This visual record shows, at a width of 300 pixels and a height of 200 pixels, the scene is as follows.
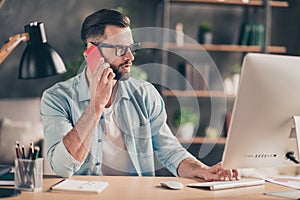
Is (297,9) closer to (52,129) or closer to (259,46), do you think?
(259,46)

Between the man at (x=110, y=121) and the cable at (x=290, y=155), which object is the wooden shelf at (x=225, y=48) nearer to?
the man at (x=110, y=121)

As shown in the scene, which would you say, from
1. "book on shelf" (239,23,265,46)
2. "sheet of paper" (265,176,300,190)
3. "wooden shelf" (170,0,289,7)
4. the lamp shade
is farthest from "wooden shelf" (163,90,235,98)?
"sheet of paper" (265,176,300,190)

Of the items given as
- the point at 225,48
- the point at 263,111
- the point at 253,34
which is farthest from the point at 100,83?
the point at 253,34

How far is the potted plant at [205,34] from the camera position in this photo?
4102 mm

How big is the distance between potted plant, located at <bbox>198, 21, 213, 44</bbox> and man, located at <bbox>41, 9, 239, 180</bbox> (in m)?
1.44

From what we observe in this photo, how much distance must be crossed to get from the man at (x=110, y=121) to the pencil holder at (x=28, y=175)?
0.33 meters

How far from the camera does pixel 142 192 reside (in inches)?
68.6

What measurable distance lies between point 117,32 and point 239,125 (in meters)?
1.19

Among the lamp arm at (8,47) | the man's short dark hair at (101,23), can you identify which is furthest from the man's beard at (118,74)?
the lamp arm at (8,47)

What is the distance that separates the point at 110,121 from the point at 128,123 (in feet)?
0.29

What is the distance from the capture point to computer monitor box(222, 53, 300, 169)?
1.69 metres

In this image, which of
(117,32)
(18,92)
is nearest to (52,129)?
(117,32)

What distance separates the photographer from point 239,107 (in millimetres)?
1690

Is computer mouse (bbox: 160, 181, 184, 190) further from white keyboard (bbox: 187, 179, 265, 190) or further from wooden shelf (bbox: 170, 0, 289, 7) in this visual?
wooden shelf (bbox: 170, 0, 289, 7)
